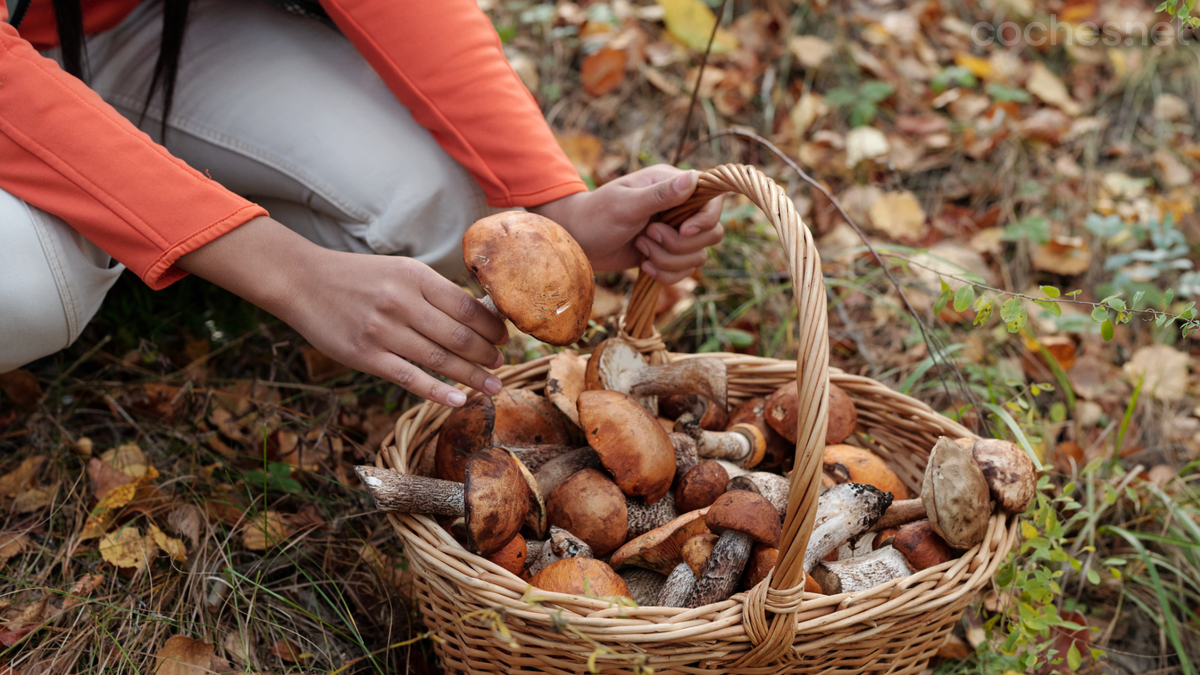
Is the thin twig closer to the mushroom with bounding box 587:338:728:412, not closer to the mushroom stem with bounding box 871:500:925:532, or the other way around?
the mushroom stem with bounding box 871:500:925:532

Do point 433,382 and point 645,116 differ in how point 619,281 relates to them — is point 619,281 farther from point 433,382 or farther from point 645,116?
point 433,382

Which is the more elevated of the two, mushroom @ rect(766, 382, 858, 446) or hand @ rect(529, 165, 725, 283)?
hand @ rect(529, 165, 725, 283)

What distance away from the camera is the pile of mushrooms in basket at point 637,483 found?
1.19m

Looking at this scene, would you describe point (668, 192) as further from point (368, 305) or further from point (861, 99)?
point (861, 99)

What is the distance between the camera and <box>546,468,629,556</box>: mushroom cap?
131 cm

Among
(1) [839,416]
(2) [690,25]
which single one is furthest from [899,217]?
(1) [839,416]

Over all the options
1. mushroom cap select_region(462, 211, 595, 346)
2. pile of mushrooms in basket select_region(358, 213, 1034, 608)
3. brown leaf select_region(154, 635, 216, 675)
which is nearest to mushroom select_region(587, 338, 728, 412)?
pile of mushrooms in basket select_region(358, 213, 1034, 608)

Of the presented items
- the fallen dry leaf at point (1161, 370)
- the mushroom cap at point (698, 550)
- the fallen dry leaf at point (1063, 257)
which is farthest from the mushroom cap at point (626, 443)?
the fallen dry leaf at point (1063, 257)

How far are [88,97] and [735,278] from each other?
1.73 meters

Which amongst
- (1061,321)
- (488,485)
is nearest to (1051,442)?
(1061,321)

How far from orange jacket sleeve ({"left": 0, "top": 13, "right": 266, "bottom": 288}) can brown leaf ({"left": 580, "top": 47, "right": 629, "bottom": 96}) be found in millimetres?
1974

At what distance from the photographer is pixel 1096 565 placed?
183 centimetres

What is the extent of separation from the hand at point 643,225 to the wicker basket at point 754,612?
144 mm

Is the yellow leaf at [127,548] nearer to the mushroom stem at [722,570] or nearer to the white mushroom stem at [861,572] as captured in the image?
the mushroom stem at [722,570]
